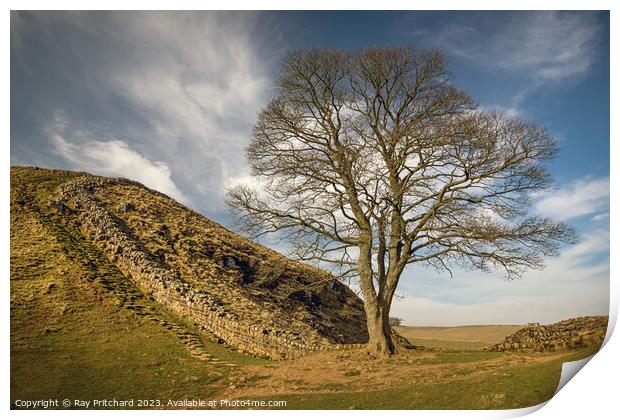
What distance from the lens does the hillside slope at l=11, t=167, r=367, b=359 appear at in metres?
17.5

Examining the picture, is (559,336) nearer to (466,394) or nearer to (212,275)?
(466,394)

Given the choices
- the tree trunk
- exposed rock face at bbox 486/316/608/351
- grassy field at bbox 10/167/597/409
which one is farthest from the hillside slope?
exposed rock face at bbox 486/316/608/351

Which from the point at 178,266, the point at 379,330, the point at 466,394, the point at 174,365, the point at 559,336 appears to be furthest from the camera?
the point at 178,266

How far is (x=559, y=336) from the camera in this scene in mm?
11969

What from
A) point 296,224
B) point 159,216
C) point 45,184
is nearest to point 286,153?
point 296,224

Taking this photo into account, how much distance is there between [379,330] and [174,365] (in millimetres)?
7065

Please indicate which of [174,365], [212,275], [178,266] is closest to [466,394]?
[174,365]

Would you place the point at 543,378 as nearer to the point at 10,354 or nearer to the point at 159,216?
the point at 10,354

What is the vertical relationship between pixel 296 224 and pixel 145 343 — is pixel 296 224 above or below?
above

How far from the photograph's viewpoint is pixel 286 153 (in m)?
15.9

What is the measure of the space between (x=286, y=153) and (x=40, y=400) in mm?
11045

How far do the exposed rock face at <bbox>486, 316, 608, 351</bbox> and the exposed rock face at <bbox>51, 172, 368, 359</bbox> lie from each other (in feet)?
20.7

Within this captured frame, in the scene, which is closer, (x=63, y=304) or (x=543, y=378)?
(x=543, y=378)

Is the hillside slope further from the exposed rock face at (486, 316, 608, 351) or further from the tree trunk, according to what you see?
the exposed rock face at (486, 316, 608, 351)
